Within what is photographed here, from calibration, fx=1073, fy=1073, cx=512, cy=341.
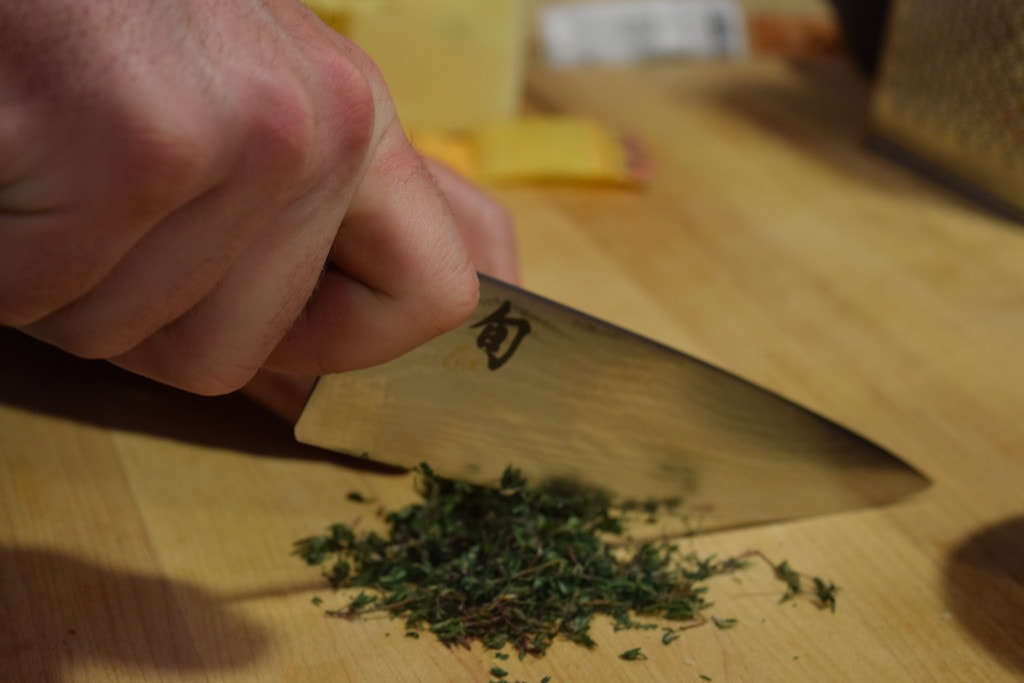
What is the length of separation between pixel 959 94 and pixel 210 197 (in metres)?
1.49

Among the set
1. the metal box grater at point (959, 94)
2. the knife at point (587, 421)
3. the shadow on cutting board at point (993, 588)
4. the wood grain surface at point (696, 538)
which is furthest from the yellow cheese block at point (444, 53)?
the shadow on cutting board at point (993, 588)

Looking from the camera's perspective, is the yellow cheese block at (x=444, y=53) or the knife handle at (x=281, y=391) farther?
the yellow cheese block at (x=444, y=53)

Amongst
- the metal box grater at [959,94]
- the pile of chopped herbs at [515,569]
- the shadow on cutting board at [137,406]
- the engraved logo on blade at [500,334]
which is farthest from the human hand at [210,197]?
the metal box grater at [959,94]

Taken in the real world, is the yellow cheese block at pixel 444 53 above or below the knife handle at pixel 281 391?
above

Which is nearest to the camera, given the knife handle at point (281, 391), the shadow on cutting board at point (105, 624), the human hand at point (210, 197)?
the human hand at point (210, 197)

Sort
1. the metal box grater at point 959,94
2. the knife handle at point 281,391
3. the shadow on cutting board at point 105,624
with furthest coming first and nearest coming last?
the metal box grater at point 959,94 → the knife handle at point 281,391 → the shadow on cutting board at point 105,624

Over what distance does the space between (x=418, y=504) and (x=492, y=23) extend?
1012 mm

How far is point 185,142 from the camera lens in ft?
2.01

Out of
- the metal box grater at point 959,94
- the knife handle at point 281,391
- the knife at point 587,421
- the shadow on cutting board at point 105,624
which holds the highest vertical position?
the metal box grater at point 959,94

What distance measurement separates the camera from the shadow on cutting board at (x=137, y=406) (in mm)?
1167

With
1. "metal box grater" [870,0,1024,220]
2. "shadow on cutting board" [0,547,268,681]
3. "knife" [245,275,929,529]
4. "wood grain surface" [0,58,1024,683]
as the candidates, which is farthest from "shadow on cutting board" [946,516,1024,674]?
"metal box grater" [870,0,1024,220]

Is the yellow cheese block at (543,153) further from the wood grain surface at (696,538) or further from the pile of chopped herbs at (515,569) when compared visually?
the pile of chopped herbs at (515,569)

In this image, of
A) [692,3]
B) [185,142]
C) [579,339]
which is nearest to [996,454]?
[579,339]

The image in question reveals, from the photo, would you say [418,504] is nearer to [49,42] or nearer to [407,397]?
[407,397]
